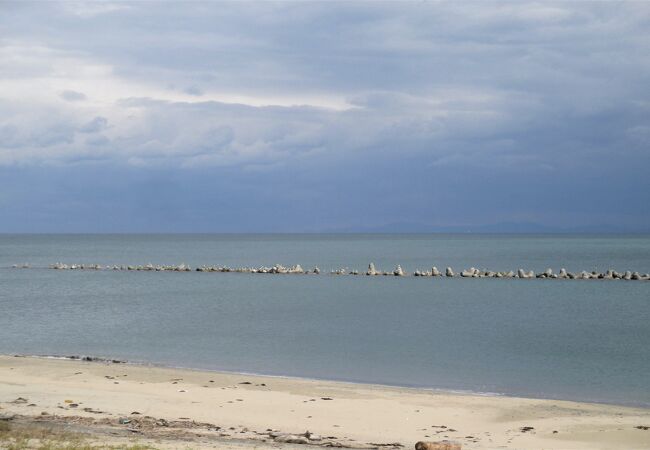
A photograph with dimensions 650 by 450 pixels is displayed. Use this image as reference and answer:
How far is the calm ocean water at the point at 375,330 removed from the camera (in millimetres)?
21703

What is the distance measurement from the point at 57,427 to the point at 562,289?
41653 millimetres

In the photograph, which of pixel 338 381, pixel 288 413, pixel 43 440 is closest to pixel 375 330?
pixel 338 381

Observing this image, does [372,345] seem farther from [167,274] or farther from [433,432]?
[167,274]

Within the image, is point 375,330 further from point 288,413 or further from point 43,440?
point 43,440

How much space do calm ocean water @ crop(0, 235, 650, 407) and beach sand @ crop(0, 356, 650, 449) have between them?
2419mm

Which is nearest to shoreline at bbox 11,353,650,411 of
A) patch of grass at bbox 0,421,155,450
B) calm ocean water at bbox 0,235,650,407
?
calm ocean water at bbox 0,235,650,407

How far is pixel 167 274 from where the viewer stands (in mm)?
66125

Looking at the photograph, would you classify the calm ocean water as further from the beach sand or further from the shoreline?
the beach sand

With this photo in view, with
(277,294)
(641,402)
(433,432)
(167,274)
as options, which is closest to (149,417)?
(433,432)

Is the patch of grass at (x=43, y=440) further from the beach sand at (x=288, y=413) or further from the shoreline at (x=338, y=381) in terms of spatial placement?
the shoreline at (x=338, y=381)

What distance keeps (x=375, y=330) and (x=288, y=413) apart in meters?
15.8

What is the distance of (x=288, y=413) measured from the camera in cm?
1555

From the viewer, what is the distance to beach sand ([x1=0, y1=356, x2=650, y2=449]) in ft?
43.9

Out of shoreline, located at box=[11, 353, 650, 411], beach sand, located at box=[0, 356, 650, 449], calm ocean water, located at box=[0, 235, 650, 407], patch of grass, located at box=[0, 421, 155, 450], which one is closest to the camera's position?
patch of grass, located at box=[0, 421, 155, 450]
